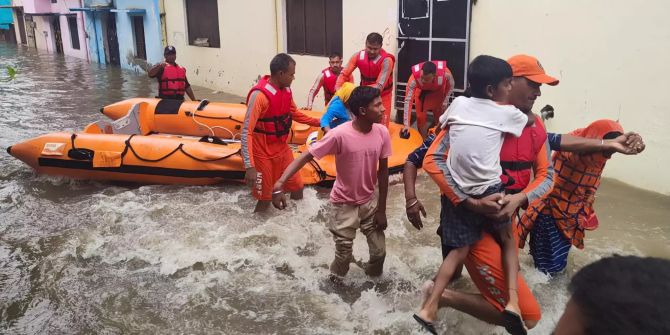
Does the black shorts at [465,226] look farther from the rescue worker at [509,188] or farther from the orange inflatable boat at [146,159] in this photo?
the orange inflatable boat at [146,159]

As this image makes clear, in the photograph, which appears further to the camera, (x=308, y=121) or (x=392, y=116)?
(x=392, y=116)

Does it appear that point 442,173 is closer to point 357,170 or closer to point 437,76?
point 357,170

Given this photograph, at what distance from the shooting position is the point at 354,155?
10.2 ft

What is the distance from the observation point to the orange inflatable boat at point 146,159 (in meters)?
5.62

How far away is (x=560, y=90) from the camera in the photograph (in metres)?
5.91

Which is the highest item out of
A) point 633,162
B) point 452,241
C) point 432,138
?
point 432,138

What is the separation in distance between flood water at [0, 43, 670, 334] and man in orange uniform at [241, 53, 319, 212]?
0.49 meters

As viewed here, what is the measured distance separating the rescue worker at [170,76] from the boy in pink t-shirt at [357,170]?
4.69 meters

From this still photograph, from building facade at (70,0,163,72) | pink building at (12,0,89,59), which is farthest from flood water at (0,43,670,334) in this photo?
pink building at (12,0,89,59)

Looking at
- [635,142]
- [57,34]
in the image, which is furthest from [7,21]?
[635,142]

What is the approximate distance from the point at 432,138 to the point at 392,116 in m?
5.53

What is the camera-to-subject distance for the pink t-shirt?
3090 millimetres

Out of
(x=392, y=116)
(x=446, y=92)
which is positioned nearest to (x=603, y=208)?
(x=446, y=92)

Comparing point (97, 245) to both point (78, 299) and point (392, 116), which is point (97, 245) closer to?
point (78, 299)
